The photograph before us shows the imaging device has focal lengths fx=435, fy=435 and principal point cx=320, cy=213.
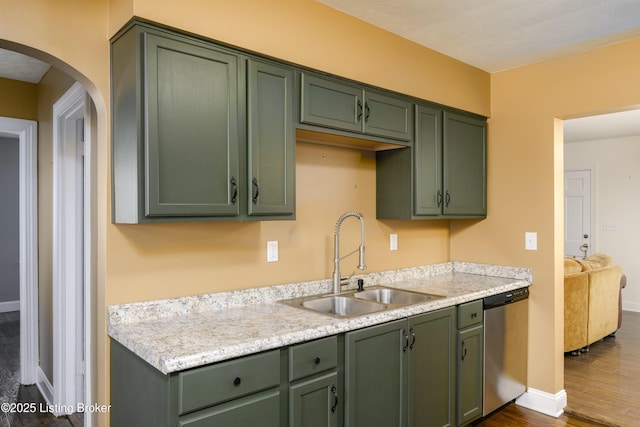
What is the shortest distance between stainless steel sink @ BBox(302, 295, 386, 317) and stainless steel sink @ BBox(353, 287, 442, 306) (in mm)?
118

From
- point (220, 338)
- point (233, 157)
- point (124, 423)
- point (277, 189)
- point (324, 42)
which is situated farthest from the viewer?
point (324, 42)

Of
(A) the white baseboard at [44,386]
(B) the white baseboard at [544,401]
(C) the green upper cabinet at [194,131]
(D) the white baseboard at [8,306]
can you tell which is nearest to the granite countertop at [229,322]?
(C) the green upper cabinet at [194,131]

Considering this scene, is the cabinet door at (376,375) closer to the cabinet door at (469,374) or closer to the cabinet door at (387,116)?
the cabinet door at (469,374)

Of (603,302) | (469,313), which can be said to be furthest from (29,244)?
(603,302)

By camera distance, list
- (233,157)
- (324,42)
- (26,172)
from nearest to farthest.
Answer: (233,157), (324,42), (26,172)

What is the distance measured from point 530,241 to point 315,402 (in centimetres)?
221

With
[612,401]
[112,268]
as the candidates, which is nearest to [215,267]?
[112,268]

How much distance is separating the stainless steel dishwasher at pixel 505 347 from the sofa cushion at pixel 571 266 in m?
1.56

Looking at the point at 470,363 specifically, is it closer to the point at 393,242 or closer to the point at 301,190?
the point at 393,242

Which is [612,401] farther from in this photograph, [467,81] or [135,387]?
[135,387]

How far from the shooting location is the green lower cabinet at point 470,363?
2.72m

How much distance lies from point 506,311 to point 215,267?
206 centimetres

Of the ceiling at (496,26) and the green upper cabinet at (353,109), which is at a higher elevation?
the ceiling at (496,26)

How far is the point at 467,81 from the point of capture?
3369mm
